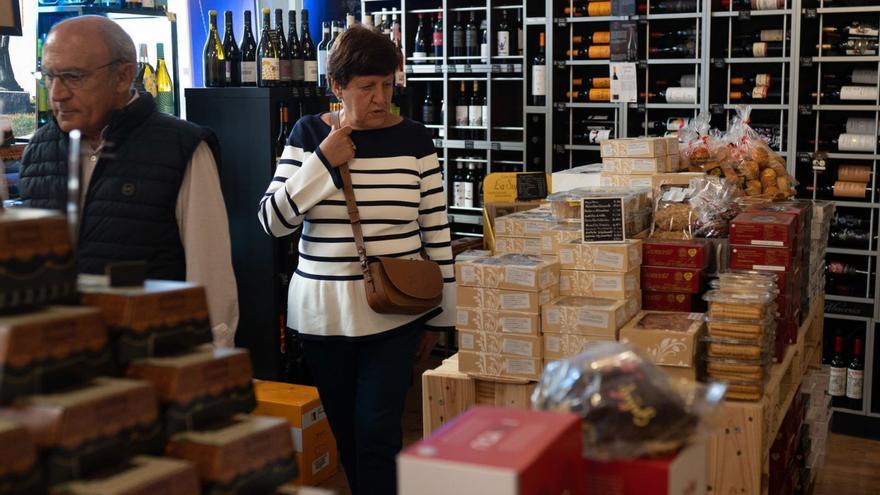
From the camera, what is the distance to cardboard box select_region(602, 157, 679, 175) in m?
3.51

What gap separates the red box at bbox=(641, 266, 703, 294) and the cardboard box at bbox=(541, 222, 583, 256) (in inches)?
10.1

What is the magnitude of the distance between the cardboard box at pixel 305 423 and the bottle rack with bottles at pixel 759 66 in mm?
2793

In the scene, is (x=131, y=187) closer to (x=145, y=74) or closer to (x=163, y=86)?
(x=145, y=74)

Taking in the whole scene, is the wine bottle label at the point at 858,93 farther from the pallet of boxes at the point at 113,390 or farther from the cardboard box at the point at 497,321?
the pallet of boxes at the point at 113,390

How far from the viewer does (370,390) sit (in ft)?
9.42

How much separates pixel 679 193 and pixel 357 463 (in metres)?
1.40

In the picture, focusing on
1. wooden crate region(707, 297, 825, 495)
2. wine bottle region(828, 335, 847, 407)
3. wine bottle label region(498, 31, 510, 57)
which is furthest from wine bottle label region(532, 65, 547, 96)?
wooden crate region(707, 297, 825, 495)

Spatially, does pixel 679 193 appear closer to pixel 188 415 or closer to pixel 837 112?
pixel 188 415

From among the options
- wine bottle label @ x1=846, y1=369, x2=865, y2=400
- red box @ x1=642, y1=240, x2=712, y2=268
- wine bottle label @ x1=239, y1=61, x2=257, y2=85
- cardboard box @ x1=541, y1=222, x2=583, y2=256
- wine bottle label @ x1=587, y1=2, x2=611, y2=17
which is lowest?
wine bottle label @ x1=846, y1=369, x2=865, y2=400

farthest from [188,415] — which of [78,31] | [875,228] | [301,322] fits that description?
[875,228]

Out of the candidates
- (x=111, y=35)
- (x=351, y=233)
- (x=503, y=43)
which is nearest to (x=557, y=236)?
(x=351, y=233)

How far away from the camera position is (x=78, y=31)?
2336mm

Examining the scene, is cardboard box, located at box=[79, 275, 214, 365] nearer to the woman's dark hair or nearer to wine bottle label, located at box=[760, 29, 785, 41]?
the woman's dark hair

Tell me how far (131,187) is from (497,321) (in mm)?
1072
